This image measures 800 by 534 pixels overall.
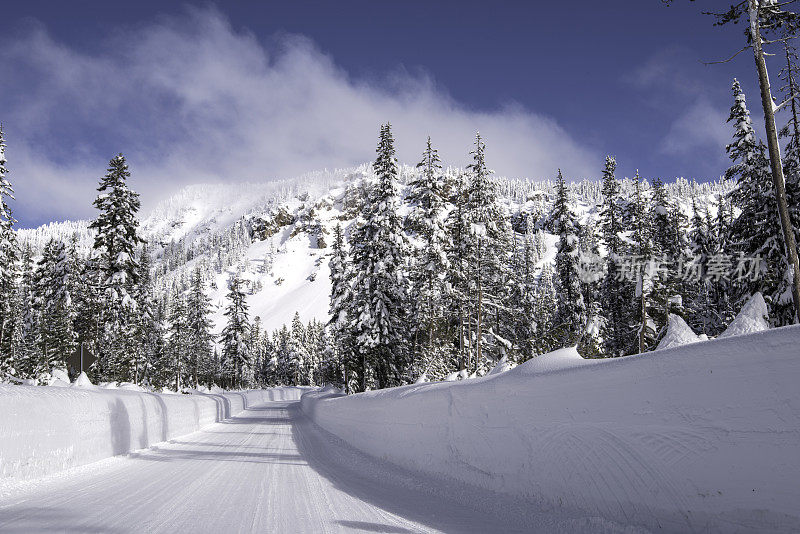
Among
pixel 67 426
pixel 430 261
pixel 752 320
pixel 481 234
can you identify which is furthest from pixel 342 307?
pixel 752 320

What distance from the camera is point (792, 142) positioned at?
19.5 metres

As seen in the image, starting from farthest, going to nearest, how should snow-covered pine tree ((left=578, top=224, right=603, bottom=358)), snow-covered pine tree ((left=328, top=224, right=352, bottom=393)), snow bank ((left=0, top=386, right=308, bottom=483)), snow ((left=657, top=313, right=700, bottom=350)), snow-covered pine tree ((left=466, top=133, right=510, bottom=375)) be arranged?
snow-covered pine tree ((left=328, top=224, right=352, bottom=393)) < snow-covered pine tree ((left=466, top=133, right=510, bottom=375)) < snow-covered pine tree ((left=578, top=224, right=603, bottom=358)) < snow bank ((left=0, top=386, right=308, bottom=483)) < snow ((left=657, top=313, right=700, bottom=350))

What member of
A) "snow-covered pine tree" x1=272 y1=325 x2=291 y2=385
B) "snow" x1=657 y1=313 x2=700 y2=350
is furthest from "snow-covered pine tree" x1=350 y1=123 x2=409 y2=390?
"snow-covered pine tree" x1=272 y1=325 x2=291 y2=385

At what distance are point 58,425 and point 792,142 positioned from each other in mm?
25430

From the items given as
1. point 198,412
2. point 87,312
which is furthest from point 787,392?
point 87,312

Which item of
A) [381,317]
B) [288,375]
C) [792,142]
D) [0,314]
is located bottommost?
[288,375]

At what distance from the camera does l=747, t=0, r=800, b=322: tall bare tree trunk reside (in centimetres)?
1212

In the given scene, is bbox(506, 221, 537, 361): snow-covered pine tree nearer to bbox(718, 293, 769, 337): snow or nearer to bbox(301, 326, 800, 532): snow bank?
bbox(718, 293, 769, 337): snow

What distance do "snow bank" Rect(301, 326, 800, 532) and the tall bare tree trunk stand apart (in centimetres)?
1104

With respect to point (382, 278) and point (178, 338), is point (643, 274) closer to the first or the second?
point (382, 278)

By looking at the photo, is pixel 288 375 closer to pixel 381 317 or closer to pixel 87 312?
pixel 87 312

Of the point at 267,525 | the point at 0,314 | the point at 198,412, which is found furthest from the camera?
the point at 0,314

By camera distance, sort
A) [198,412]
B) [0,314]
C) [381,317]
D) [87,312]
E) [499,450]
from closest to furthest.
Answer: [499,450] < [198,412] < [381,317] < [0,314] < [87,312]

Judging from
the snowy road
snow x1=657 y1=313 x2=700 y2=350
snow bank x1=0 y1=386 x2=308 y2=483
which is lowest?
the snowy road
